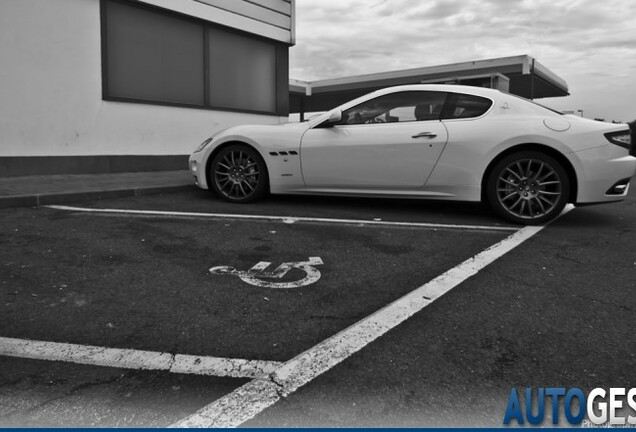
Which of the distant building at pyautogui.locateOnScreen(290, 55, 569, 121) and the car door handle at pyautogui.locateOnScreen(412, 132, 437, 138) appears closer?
the car door handle at pyautogui.locateOnScreen(412, 132, 437, 138)

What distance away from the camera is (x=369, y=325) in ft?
8.15

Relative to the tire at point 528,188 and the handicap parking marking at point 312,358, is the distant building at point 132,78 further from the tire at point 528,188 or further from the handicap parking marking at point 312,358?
the tire at point 528,188

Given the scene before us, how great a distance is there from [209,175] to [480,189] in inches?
136

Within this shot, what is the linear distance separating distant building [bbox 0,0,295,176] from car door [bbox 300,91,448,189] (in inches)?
203

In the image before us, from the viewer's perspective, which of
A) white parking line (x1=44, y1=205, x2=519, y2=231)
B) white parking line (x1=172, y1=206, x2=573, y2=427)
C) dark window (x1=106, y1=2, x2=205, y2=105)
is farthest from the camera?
dark window (x1=106, y1=2, x2=205, y2=105)

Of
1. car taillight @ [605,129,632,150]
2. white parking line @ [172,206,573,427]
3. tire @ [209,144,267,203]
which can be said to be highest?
car taillight @ [605,129,632,150]

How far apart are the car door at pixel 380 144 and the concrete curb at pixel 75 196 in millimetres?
2681

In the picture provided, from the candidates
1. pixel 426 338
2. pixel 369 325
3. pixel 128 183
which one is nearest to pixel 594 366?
pixel 426 338

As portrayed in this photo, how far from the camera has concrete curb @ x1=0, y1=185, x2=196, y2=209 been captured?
5930 mm

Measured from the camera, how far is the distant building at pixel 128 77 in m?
8.05

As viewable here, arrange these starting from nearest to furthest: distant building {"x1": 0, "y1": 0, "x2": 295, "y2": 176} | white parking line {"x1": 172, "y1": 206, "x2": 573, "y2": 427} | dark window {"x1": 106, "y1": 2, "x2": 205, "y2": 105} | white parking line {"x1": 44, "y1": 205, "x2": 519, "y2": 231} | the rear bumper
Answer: white parking line {"x1": 172, "y1": 206, "x2": 573, "y2": 427} < the rear bumper < white parking line {"x1": 44, "y1": 205, "x2": 519, "y2": 231} < distant building {"x1": 0, "y1": 0, "x2": 295, "y2": 176} < dark window {"x1": 106, "y1": 2, "x2": 205, "y2": 105}

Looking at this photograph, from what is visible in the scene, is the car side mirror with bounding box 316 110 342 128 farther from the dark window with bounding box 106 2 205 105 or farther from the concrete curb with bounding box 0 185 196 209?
the dark window with bounding box 106 2 205 105

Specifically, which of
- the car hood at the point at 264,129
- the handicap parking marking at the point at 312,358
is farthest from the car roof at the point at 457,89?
the handicap parking marking at the point at 312,358

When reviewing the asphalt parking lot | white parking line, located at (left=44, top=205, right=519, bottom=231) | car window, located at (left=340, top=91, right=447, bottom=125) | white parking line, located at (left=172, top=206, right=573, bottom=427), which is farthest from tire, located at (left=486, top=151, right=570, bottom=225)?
white parking line, located at (left=172, top=206, right=573, bottom=427)
